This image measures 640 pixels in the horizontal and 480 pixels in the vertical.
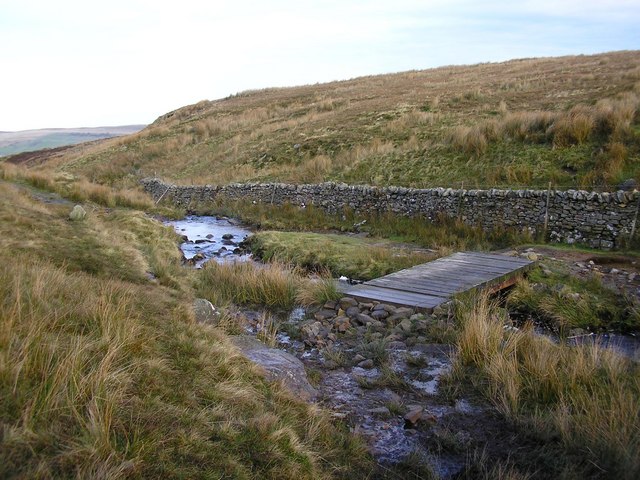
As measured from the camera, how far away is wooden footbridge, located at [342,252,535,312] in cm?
822

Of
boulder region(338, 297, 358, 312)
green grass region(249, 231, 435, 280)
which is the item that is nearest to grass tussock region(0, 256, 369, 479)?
boulder region(338, 297, 358, 312)

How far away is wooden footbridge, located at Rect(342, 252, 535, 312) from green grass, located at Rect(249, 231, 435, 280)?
99 cm

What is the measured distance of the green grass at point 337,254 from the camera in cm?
1141

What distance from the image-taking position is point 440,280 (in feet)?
30.3

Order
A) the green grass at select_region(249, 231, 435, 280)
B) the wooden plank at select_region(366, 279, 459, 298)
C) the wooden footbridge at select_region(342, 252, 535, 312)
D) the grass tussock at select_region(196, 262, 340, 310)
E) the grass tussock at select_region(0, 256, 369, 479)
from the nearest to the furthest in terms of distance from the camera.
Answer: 1. the grass tussock at select_region(0, 256, 369, 479)
2. the wooden footbridge at select_region(342, 252, 535, 312)
3. the wooden plank at select_region(366, 279, 459, 298)
4. the grass tussock at select_region(196, 262, 340, 310)
5. the green grass at select_region(249, 231, 435, 280)

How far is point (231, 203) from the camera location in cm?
2250

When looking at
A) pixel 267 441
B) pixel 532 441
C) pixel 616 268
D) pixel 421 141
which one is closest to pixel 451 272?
pixel 616 268

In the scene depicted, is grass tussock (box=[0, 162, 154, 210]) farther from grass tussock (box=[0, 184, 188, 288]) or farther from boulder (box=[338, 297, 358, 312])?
boulder (box=[338, 297, 358, 312])

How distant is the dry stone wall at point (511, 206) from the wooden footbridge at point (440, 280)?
286 cm

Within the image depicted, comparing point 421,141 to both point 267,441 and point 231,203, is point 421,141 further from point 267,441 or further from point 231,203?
point 267,441

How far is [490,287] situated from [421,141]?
1335 centimetres

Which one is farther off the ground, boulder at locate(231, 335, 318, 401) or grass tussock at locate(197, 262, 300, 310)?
boulder at locate(231, 335, 318, 401)

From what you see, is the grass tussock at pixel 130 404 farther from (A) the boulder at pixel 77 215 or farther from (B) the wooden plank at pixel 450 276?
(A) the boulder at pixel 77 215

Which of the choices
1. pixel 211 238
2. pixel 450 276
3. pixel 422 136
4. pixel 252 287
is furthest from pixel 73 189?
pixel 450 276
